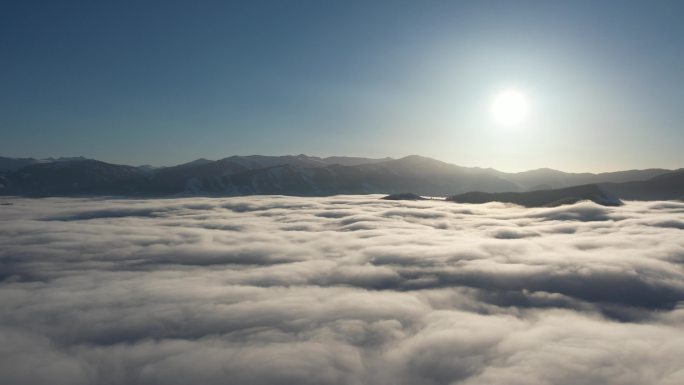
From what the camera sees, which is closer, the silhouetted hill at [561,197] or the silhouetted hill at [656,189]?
the silhouetted hill at [561,197]

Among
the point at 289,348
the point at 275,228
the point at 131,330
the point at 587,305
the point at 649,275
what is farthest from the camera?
the point at 275,228

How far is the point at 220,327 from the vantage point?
3017 cm

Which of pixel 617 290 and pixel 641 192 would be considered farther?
pixel 641 192

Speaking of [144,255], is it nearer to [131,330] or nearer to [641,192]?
[131,330]

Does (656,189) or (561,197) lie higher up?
(656,189)

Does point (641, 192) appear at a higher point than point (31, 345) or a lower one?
higher

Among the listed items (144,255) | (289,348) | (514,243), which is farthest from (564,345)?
(144,255)

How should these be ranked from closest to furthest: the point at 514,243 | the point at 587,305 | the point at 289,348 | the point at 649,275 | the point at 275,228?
the point at 289,348
the point at 587,305
the point at 649,275
the point at 514,243
the point at 275,228

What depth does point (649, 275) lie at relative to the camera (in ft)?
130

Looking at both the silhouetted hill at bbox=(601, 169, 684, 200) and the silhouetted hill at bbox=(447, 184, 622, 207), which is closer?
the silhouetted hill at bbox=(447, 184, 622, 207)

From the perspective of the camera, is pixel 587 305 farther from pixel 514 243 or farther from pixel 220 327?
pixel 220 327

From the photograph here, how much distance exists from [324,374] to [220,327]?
11.5 metres

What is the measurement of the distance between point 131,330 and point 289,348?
13.5 m

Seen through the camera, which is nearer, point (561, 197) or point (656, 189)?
point (561, 197)
